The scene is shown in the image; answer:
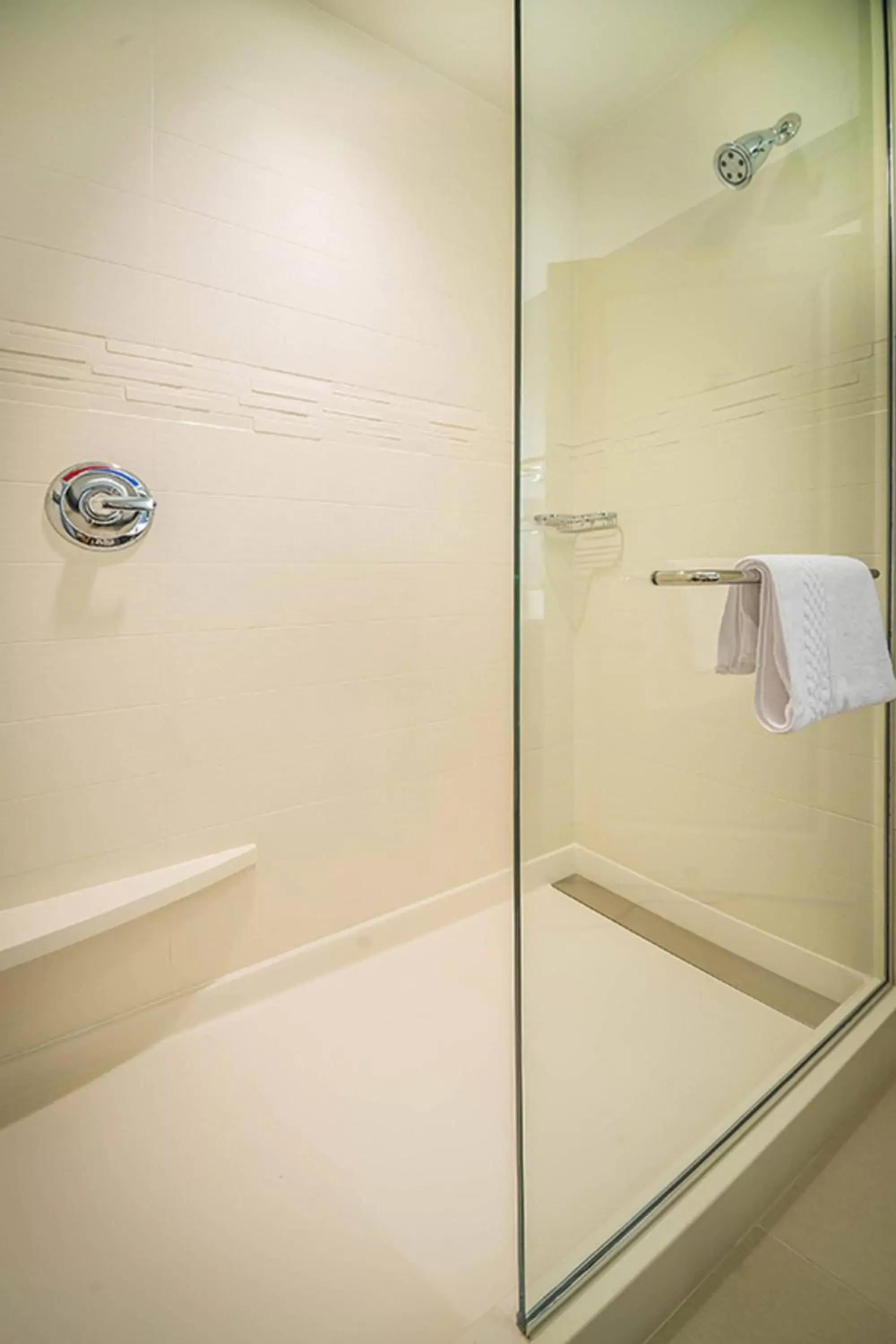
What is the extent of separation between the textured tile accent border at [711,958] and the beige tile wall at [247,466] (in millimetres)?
904

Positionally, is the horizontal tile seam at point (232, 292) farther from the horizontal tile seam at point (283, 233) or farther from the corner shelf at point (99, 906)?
the corner shelf at point (99, 906)

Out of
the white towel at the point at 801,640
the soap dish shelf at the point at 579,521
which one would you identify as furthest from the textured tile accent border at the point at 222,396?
the white towel at the point at 801,640

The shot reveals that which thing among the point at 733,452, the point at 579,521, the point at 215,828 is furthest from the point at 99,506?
the point at 733,452

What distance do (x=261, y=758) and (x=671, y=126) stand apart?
1.51 metres

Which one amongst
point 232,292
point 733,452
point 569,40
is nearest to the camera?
point 569,40

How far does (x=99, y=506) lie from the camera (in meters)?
1.37

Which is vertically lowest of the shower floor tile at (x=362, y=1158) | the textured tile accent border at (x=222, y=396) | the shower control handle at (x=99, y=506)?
the shower floor tile at (x=362, y=1158)

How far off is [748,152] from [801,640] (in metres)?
0.90

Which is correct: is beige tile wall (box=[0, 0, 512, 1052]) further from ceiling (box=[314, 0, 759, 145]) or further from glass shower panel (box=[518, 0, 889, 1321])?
glass shower panel (box=[518, 0, 889, 1321])

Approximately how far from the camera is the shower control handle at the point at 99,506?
1342mm

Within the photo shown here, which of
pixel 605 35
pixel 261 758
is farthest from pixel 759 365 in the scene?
pixel 261 758

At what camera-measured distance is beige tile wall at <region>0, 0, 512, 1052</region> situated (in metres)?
1.33

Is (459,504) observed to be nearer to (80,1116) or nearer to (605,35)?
(605,35)

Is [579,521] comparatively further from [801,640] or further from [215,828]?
[215,828]
